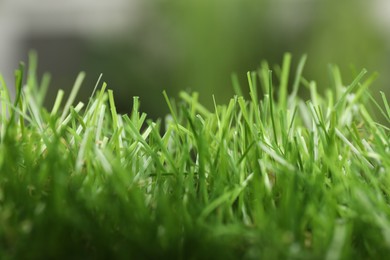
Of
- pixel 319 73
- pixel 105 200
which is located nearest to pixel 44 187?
pixel 105 200

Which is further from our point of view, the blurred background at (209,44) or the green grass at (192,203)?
the blurred background at (209,44)

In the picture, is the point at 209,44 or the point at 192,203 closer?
the point at 192,203

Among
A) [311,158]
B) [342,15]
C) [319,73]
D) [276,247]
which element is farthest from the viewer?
[342,15]

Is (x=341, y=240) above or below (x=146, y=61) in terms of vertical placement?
above

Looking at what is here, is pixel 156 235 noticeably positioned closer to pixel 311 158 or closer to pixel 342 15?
pixel 311 158

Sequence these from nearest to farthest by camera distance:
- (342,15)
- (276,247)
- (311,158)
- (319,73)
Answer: (276,247), (311,158), (319,73), (342,15)

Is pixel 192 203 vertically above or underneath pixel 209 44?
underneath

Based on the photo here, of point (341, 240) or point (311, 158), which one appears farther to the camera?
point (311, 158)

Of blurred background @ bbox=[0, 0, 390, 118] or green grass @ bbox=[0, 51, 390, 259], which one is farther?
blurred background @ bbox=[0, 0, 390, 118]
